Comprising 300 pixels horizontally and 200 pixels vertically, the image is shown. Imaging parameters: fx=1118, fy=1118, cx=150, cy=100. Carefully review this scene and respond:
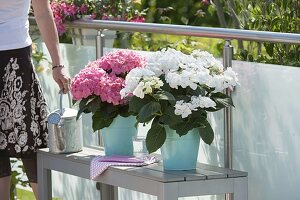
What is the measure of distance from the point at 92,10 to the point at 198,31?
141cm

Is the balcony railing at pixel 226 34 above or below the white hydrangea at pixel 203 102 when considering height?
above

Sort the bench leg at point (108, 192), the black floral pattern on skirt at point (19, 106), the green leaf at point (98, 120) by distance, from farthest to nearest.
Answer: the bench leg at point (108, 192), the black floral pattern on skirt at point (19, 106), the green leaf at point (98, 120)

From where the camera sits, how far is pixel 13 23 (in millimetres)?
4684

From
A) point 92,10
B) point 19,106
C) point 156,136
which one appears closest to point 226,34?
point 156,136

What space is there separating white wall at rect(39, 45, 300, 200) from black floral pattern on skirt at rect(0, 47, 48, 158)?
735 mm

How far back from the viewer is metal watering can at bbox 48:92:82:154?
4.78m

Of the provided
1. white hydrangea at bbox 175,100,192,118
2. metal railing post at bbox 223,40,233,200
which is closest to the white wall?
metal railing post at bbox 223,40,233,200

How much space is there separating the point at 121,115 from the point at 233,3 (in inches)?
78.5

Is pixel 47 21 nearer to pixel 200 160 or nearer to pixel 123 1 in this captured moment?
pixel 200 160

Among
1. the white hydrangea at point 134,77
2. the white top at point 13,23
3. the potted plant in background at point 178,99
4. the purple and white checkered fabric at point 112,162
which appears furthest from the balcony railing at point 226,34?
the white top at point 13,23

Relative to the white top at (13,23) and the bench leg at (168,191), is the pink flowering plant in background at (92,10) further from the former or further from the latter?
the bench leg at (168,191)

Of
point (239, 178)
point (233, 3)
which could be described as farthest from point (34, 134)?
point (233, 3)

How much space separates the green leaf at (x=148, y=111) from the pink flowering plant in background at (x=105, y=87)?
335 millimetres

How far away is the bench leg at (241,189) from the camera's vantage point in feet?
13.9
